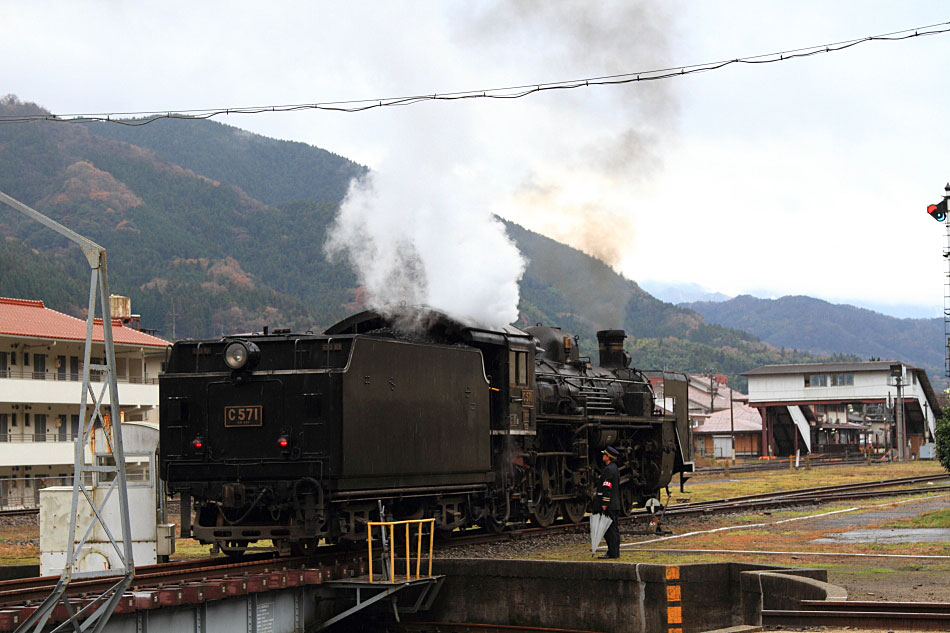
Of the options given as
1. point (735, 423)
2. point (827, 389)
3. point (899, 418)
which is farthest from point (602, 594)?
point (735, 423)

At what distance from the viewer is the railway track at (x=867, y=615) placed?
10.8 m

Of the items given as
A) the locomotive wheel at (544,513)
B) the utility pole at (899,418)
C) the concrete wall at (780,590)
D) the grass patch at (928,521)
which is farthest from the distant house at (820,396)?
the concrete wall at (780,590)

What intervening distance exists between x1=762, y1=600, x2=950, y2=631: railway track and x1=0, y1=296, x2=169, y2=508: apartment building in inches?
1253

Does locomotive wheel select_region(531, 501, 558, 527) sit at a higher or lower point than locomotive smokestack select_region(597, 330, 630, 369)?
lower

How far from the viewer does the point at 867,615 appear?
11031 millimetres

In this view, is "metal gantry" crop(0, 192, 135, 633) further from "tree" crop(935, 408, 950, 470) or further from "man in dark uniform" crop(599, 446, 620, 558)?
"tree" crop(935, 408, 950, 470)

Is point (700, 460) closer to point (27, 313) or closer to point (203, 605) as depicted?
point (27, 313)

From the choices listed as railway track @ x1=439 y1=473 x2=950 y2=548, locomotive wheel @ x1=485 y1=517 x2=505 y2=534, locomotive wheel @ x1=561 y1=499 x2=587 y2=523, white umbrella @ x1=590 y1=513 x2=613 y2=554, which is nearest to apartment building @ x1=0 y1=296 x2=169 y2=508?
railway track @ x1=439 y1=473 x2=950 y2=548

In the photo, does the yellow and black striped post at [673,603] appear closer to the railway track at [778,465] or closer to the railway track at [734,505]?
the railway track at [734,505]

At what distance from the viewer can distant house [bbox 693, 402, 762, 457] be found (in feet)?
285

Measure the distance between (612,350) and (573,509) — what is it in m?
4.90

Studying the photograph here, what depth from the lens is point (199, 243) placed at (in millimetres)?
193250

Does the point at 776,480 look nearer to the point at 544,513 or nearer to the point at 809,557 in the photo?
the point at 544,513

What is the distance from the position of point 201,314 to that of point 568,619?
13392 cm
